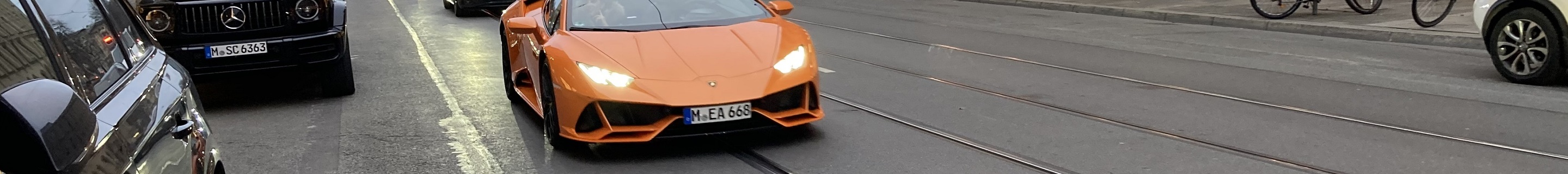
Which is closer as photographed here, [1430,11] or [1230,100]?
[1230,100]

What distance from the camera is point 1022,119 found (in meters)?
7.07

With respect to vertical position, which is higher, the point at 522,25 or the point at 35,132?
the point at 35,132

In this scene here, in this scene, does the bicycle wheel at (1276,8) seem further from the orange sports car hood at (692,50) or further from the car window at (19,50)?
the car window at (19,50)

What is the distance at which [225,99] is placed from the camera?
Result: 8859mm

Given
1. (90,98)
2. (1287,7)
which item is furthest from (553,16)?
(1287,7)

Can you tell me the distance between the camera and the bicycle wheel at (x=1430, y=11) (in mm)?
12859

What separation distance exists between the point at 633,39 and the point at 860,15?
35.0 feet

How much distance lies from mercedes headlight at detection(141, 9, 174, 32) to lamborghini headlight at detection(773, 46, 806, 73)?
393 cm

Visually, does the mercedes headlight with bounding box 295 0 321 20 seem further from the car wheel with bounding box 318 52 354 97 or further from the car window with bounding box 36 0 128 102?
the car window with bounding box 36 0 128 102

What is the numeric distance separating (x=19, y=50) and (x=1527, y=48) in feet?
26.5

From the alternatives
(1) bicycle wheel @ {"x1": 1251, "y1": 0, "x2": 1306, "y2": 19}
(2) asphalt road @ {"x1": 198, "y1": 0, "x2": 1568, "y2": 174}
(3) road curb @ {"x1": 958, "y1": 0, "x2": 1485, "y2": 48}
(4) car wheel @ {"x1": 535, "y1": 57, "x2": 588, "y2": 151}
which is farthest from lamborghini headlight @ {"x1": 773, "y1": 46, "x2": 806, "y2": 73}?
(1) bicycle wheel @ {"x1": 1251, "y1": 0, "x2": 1306, "y2": 19}

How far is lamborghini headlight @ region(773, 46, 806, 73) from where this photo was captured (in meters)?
6.14

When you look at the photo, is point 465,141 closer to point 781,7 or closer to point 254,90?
point 781,7

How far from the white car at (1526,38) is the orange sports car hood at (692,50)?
181 inches
